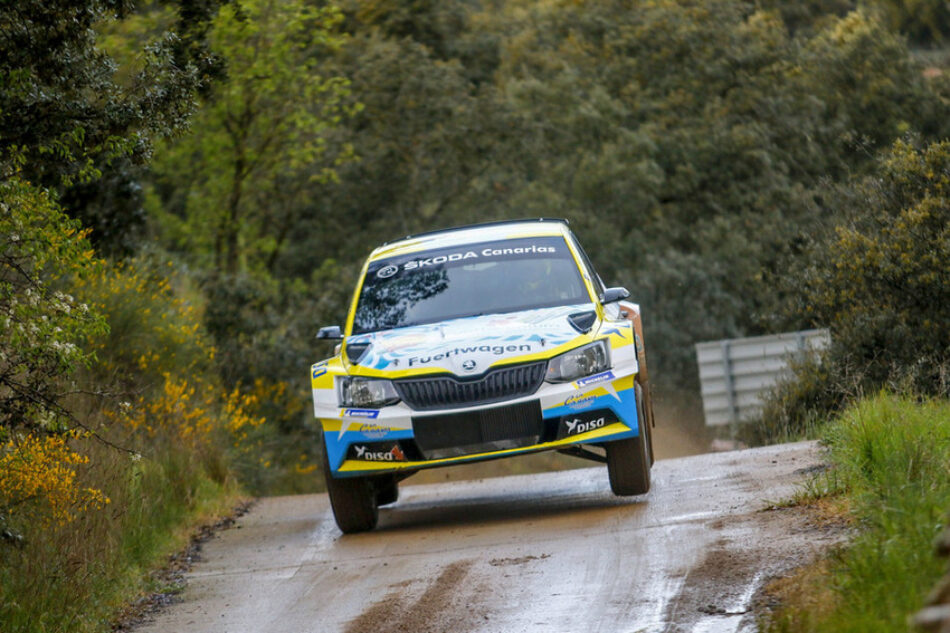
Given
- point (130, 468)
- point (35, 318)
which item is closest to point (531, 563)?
point (35, 318)

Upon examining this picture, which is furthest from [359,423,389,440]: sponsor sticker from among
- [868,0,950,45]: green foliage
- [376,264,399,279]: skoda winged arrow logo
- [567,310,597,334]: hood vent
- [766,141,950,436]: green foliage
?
[868,0,950,45]: green foliage

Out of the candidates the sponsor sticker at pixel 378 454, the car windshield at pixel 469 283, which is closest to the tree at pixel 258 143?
the car windshield at pixel 469 283

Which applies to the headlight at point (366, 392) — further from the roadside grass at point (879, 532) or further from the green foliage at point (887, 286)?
the green foliage at point (887, 286)

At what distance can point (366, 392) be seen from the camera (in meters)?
9.31

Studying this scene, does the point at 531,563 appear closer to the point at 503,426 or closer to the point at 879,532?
the point at 503,426

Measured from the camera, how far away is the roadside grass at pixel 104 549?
716cm

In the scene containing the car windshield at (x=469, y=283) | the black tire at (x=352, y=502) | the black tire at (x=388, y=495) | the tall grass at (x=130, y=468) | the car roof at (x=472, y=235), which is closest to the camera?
the tall grass at (x=130, y=468)

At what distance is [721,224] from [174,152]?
36.7ft

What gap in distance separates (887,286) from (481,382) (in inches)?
226

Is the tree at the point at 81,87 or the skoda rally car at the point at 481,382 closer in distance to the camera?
the tree at the point at 81,87

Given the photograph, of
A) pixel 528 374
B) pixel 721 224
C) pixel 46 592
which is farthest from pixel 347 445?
pixel 721 224

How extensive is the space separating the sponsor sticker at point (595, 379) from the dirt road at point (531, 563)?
0.89m

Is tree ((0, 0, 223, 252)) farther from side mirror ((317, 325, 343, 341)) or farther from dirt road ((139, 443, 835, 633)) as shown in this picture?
dirt road ((139, 443, 835, 633))

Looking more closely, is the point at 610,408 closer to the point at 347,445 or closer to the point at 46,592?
the point at 347,445
